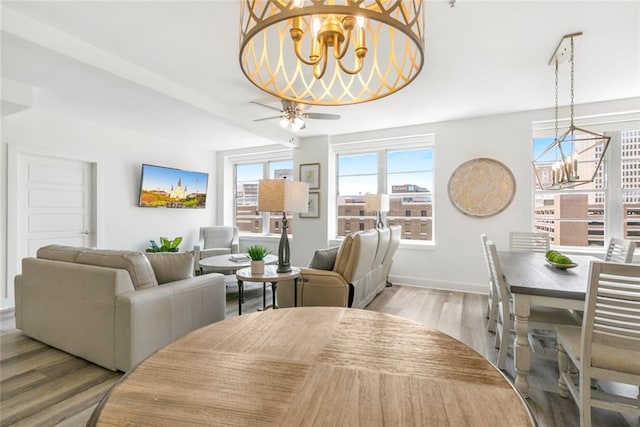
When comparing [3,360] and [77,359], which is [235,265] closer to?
[77,359]

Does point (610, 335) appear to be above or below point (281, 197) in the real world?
below

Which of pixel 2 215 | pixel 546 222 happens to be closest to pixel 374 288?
pixel 546 222

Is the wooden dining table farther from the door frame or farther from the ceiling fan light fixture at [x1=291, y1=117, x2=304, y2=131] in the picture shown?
the door frame

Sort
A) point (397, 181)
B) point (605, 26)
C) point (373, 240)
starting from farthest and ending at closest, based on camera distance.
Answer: point (397, 181) < point (373, 240) < point (605, 26)

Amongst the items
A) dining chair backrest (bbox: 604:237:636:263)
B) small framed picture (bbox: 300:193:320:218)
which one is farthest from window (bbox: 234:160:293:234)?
dining chair backrest (bbox: 604:237:636:263)

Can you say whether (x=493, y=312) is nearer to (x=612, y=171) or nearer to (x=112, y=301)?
(x=612, y=171)

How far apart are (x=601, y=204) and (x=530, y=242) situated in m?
1.35

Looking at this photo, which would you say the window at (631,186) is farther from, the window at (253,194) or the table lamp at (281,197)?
the window at (253,194)

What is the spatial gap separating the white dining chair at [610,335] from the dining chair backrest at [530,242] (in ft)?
6.79

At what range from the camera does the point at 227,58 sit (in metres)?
2.66

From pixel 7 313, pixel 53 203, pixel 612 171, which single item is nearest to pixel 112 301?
pixel 7 313

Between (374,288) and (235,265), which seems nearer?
(235,265)

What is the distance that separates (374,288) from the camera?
3775 millimetres

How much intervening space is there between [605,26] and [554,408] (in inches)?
104
